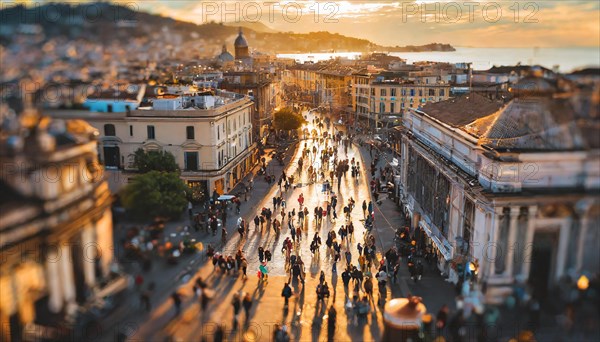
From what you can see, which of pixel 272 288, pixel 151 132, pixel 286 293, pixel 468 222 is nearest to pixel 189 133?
pixel 151 132

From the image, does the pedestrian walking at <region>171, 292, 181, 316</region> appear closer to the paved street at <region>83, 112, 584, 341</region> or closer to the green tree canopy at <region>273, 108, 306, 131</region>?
the paved street at <region>83, 112, 584, 341</region>

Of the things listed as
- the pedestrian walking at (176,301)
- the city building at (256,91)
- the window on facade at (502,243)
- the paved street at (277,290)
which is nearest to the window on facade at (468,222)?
the paved street at (277,290)

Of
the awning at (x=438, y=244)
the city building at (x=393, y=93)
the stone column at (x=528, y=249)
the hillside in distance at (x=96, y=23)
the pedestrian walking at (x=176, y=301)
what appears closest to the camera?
the hillside in distance at (x=96, y=23)

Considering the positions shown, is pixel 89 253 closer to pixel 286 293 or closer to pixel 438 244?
pixel 286 293

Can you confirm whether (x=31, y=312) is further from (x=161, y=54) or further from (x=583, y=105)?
(x=583, y=105)

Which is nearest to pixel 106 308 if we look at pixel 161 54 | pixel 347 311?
pixel 161 54

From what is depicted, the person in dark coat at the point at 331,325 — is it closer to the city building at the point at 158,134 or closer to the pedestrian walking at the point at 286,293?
the pedestrian walking at the point at 286,293
